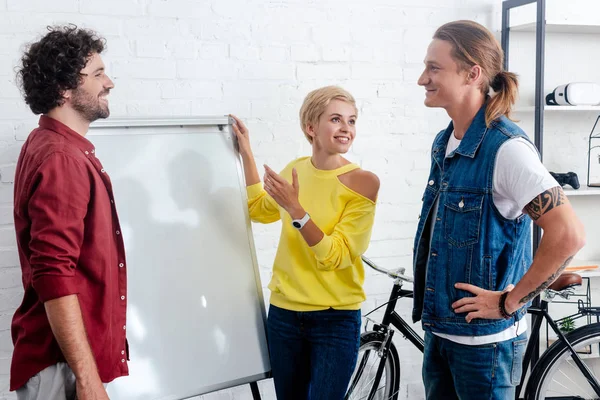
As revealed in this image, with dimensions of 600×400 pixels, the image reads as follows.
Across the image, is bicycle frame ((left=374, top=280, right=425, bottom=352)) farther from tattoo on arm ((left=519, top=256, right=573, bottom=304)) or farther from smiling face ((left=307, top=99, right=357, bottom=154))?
tattoo on arm ((left=519, top=256, right=573, bottom=304))

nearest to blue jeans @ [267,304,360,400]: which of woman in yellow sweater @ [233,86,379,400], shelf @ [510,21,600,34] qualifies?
woman in yellow sweater @ [233,86,379,400]

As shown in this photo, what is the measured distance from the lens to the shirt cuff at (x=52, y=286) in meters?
1.42

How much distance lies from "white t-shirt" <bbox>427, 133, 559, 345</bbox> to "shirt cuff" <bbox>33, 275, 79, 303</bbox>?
0.96 metres

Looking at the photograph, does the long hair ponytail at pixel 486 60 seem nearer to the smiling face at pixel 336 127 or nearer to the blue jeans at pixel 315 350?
the smiling face at pixel 336 127

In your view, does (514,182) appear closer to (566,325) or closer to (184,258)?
(184,258)

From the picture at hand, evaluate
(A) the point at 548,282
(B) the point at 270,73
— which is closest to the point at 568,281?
(A) the point at 548,282

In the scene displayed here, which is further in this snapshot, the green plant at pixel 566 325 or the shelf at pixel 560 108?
the green plant at pixel 566 325

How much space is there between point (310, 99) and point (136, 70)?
0.68 metres

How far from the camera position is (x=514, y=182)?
61.0 inches

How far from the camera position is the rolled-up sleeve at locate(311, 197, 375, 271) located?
1.87 metres

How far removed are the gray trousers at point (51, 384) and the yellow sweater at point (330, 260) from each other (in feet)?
2.27

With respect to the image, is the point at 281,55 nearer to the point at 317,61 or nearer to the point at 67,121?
the point at 317,61

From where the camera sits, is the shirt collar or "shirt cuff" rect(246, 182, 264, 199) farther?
"shirt cuff" rect(246, 182, 264, 199)

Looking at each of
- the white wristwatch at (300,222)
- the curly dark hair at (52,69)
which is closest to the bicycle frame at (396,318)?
the white wristwatch at (300,222)
